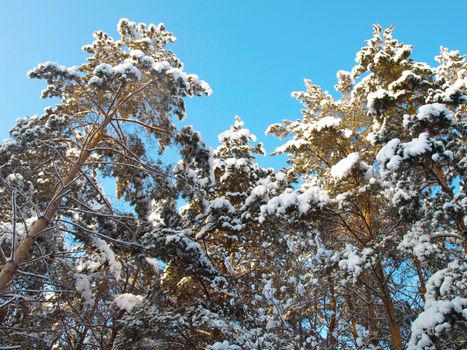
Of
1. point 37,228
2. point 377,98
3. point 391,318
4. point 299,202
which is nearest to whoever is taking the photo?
point 37,228

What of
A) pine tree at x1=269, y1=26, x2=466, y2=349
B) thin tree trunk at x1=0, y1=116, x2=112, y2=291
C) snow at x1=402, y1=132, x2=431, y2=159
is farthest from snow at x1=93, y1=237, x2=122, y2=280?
snow at x1=402, y1=132, x2=431, y2=159

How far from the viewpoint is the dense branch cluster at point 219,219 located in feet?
24.5

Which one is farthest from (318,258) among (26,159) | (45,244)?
(26,159)

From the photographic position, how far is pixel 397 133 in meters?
8.84

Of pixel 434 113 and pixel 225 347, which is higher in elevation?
pixel 434 113

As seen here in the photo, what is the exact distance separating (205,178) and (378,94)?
4.89m

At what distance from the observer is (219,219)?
994 cm

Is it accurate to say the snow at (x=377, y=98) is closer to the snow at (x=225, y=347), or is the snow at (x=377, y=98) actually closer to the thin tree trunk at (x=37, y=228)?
the snow at (x=225, y=347)

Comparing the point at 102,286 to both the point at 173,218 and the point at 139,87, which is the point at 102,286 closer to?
the point at 173,218

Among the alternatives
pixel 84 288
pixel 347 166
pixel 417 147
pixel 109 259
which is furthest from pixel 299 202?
pixel 84 288

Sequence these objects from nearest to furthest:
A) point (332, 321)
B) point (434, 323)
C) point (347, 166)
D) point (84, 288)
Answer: point (434, 323)
point (84, 288)
point (347, 166)
point (332, 321)

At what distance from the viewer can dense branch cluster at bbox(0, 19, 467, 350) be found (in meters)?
7.46

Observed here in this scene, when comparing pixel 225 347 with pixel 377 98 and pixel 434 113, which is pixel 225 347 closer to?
pixel 434 113

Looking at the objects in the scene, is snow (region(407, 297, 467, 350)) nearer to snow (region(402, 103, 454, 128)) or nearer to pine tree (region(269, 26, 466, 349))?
pine tree (region(269, 26, 466, 349))
